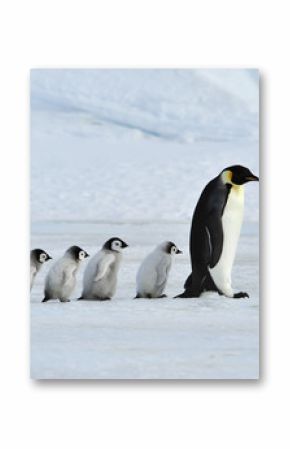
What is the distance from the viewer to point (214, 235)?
3365mm

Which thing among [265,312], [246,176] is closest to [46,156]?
[246,176]

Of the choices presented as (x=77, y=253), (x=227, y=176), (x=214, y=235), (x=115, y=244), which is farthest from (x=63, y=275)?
(x=227, y=176)

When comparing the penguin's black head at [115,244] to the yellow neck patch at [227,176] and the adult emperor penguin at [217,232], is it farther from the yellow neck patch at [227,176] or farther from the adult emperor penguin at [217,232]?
the yellow neck patch at [227,176]

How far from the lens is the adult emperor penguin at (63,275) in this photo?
3.32 metres

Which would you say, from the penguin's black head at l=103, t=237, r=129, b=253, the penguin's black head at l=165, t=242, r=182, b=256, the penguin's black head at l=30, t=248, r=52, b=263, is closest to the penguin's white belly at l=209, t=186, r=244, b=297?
the penguin's black head at l=165, t=242, r=182, b=256

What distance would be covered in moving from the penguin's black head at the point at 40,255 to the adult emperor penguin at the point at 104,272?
0.15 m

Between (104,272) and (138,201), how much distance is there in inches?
11.3

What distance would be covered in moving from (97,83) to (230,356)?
1.10m

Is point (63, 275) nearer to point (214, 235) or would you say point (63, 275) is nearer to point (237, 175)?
point (214, 235)
